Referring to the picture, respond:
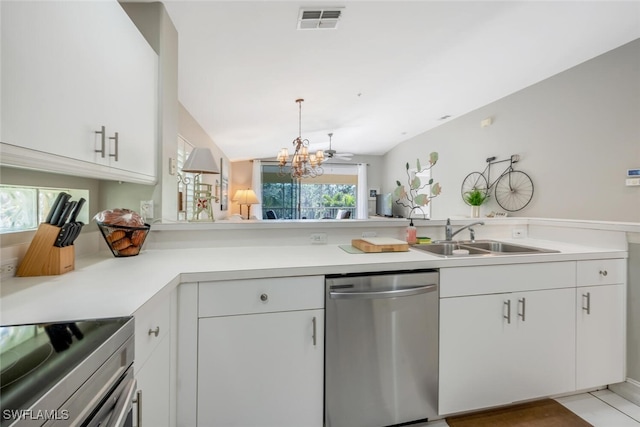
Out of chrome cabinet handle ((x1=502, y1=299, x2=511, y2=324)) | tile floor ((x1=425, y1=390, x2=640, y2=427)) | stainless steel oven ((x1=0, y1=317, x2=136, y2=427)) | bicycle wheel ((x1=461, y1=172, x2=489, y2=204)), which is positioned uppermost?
bicycle wheel ((x1=461, y1=172, x2=489, y2=204))

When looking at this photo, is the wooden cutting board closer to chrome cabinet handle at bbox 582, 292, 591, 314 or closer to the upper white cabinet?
chrome cabinet handle at bbox 582, 292, 591, 314

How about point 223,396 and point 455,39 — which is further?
point 455,39

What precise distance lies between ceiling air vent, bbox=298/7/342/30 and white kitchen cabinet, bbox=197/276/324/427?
1.85 m

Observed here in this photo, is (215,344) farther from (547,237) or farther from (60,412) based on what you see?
(547,237)

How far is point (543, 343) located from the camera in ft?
5.03

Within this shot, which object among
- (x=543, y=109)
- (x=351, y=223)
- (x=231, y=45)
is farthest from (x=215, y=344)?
(x=543, y=109)

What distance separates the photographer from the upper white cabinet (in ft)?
2.34

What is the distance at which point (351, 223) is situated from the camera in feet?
6.28

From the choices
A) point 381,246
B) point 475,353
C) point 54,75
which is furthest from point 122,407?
point 475,353

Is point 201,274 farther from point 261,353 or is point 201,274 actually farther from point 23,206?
point 23,206

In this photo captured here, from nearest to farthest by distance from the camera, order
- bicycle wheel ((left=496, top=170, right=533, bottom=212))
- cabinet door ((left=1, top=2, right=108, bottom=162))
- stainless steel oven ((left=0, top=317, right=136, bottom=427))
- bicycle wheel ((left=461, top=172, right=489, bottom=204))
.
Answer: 1. stainless steel oven ((left=0, top=317, right=136, bottom=427))
2. cabinet door ((left=1, top=2, right=108, bottom=162))
3. bicycle wheel ((left=496, top=170, right=533, bottom=212))
4. bicycle wheel ((left=461, top=172, right=489, bottom=204))

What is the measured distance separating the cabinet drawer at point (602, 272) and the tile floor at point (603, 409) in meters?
0.75

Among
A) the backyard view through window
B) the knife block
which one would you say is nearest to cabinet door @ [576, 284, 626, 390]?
the knife block

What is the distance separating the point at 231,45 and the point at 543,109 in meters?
3.67
